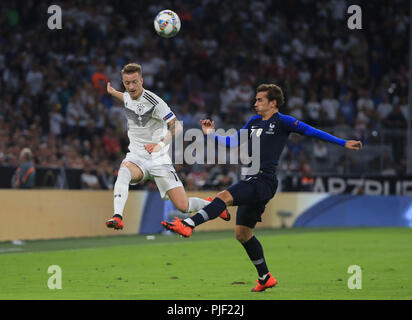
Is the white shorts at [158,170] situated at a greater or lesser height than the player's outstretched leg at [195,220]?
greater

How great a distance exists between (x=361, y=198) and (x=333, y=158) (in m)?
1.61

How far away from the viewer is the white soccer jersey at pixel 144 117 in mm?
11578

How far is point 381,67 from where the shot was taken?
29094mm

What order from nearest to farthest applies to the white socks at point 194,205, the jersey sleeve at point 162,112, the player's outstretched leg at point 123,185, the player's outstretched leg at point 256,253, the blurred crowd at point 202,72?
the player's outstretched leg at point 256,253 < the player's outstretched leg at point 123,185 < the jersey sleeve at point 162,112 < the white socks at point 194,205 < the blurred crowd at point 202,72

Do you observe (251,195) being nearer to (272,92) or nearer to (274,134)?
(274,134)

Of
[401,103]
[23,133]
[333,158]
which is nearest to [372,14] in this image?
[401,103]

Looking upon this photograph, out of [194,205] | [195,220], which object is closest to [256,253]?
[195,220]

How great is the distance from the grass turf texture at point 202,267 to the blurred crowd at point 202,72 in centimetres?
349

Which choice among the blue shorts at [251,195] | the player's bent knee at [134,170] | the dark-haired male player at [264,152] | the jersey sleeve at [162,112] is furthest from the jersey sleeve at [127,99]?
the blue shorts at [251,195]

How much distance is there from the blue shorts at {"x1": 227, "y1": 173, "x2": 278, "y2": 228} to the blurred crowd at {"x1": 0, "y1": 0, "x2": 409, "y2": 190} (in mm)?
10996

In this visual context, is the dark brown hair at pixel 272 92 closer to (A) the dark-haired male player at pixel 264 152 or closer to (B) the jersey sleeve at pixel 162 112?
(A) the dark-haired male player at pixel 264 152

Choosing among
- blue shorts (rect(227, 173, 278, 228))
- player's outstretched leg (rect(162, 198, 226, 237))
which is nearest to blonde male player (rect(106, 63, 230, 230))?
blue shorts (rect(227, 173, 278, 228))

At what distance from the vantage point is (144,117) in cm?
1162

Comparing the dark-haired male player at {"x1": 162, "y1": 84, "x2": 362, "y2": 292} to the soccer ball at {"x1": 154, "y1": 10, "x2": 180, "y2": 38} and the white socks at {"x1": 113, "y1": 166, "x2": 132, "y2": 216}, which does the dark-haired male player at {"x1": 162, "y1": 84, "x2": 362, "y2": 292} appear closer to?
the white socks at {"x1": 113, "y1": 166, "x2": 132, "y2": 216}
